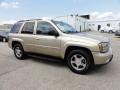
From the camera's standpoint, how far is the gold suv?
15.2 feet

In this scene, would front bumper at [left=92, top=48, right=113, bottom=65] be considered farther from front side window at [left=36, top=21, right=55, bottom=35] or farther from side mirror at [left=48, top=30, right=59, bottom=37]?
front side window at [left=36, top=21, right=55, bottom=35]

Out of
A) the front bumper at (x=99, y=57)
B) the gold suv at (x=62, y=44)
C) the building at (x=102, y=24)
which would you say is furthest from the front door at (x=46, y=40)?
the building at (x=102, y=24)

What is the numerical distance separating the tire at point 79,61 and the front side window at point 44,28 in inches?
46.7

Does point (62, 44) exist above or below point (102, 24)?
below

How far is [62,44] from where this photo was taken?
512 centimetres

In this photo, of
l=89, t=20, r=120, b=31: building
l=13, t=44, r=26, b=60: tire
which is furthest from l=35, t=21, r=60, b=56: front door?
l=89, t=20, r=120, b=31: building

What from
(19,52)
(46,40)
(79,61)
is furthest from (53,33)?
(19,52)

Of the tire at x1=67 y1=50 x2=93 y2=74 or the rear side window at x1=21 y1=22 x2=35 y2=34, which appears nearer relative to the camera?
the tire at x1=67 y1=50 x2=93 y2=74

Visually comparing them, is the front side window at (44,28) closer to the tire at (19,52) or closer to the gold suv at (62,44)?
the gold suv at (62,44)

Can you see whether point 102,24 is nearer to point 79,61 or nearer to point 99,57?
point 79,61

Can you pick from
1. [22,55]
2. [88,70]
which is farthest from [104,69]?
[22,55]

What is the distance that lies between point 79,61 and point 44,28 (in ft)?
6.20

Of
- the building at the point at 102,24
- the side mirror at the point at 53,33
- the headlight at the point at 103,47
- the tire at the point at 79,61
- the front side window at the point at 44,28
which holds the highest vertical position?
the building at the point at 102,24

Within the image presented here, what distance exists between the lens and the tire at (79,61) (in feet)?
15.6
